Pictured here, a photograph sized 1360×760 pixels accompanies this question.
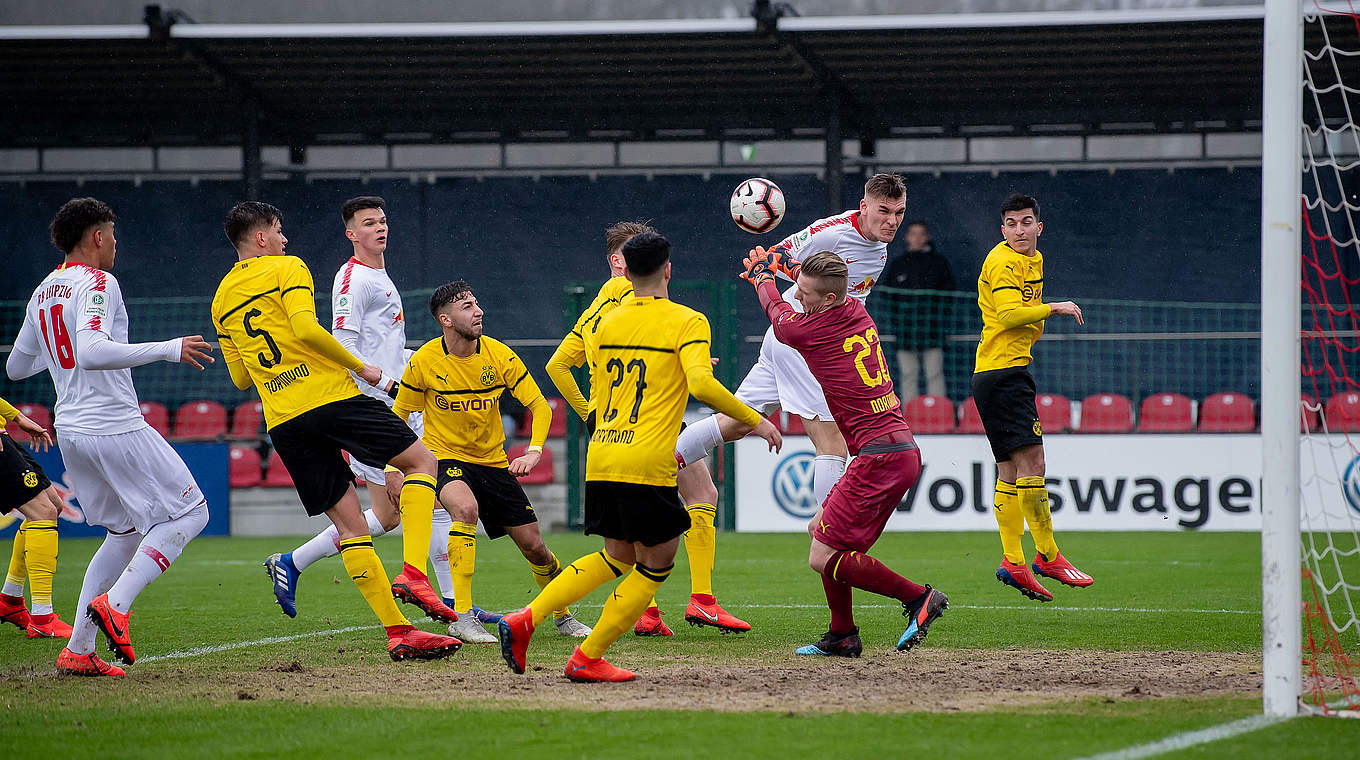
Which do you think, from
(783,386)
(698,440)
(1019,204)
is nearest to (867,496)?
(698,440)

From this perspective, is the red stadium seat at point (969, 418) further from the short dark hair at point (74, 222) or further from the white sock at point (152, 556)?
the short dark hair at point (74, 222)

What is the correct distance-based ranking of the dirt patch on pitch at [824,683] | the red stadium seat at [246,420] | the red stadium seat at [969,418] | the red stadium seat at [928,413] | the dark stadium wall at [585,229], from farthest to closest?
the dark stadium wall at [585,229] < the red stadium seat at [246,420] < the red stadium seat at [928,413] < the red stadium seat at [969,418] < the dirt patch on pitch at [824,683]

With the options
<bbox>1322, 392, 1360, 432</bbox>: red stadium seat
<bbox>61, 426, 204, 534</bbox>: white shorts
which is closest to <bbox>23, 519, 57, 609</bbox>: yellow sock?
<bbox>61, 426, 204, 534</bbox>: white shorts

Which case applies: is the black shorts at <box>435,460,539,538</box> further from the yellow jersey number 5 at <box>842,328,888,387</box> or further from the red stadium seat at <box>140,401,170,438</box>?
the red stadium seat at <box>140,401,170,438</box>

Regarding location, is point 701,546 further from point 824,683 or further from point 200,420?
point 200,420

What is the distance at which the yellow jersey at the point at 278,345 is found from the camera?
5.82 meters

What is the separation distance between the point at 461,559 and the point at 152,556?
1.49 meters

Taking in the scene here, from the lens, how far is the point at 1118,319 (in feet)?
61.2

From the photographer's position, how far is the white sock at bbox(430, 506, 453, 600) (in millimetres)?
7184

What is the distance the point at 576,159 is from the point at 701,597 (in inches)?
599

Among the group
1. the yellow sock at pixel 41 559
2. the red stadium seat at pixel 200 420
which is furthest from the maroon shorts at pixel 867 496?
the red stadium seat at pixel 200 420

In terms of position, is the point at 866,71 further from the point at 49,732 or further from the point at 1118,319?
the point at 49,732

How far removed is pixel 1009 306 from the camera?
730 centimetres

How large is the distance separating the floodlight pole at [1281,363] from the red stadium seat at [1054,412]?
11.4 m
